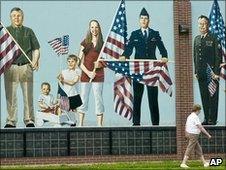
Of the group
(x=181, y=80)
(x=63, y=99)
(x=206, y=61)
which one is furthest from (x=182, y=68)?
(x=63, y=99)

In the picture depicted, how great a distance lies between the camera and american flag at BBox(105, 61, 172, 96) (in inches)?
840

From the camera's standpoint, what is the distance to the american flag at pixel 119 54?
21234 mm

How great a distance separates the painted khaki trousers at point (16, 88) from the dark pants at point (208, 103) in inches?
242

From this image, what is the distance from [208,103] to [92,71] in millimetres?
4511

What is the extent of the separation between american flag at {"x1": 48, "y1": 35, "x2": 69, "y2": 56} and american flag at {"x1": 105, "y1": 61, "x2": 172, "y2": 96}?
1584 millimetres

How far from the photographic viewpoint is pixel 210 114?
73.3ft

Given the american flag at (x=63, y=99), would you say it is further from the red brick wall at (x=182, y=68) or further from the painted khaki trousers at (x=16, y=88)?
the red brick wall at (x=182, y=68)

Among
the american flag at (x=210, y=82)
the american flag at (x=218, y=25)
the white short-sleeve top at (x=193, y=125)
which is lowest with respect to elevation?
the white short-sleeve top at (x=193, y=125)

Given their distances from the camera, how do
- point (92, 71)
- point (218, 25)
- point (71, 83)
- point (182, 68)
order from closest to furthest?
point (71, 83)
point (92, 71)
point (182, 68)
point (218, 25)

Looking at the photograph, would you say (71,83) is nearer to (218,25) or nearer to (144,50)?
(144,50)

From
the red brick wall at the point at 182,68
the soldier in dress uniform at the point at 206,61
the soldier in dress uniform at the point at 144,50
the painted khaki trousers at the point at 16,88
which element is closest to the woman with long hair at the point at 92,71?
the soldier in dress uniform at the point at 144,50

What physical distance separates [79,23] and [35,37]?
1.60m

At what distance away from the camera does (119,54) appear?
21391 mm

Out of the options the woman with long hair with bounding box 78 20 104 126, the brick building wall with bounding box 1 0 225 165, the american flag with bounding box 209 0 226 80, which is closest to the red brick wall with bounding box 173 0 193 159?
the brick building wall with bounding box 1 0 225 165
